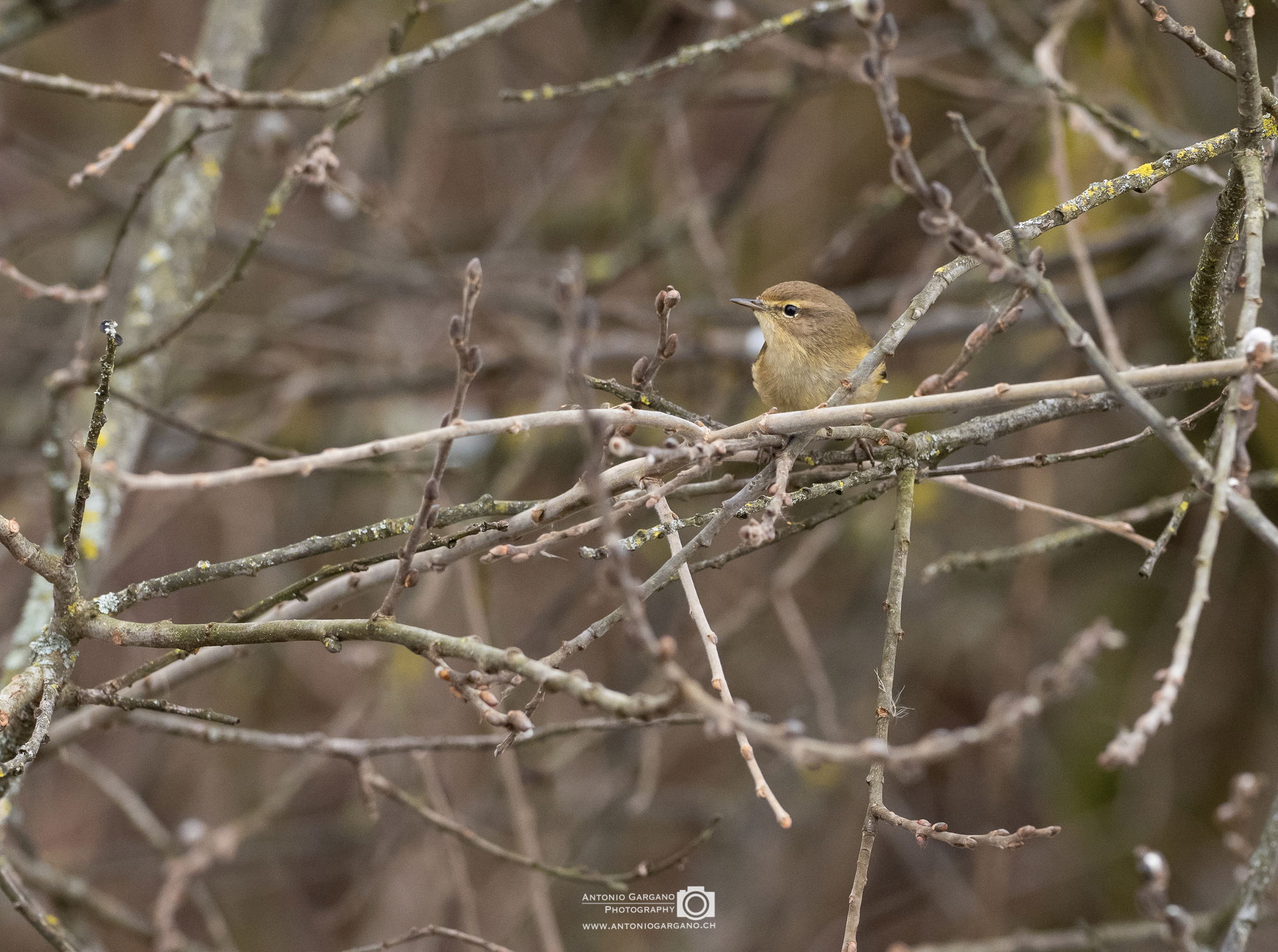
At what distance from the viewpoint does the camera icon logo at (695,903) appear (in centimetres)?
344

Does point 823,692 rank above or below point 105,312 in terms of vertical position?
below

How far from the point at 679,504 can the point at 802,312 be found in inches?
91.3

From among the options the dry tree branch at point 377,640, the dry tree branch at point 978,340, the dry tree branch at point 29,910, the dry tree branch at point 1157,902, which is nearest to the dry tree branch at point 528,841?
the dry tree branch at point 29,910

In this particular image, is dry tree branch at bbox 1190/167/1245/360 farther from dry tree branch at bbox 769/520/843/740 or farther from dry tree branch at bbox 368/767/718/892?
dry tree branch at bbox 368/767/718/892

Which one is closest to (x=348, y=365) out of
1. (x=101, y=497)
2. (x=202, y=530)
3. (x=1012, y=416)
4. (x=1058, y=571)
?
(x=202, y=530)

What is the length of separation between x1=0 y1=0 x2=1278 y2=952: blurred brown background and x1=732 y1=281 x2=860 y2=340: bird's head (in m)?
0.66

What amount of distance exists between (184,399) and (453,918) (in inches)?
123

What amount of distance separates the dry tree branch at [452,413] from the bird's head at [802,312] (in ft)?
7.65

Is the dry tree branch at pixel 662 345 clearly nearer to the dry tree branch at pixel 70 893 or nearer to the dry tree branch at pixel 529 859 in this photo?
the dry tree branch at pixel 529 859

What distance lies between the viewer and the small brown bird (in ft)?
12.7

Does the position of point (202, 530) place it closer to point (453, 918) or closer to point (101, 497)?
point (453, 918)

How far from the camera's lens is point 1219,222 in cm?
225

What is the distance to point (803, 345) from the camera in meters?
3.95

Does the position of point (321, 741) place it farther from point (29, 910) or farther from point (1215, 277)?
point (1215, 277)
